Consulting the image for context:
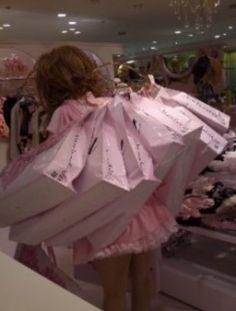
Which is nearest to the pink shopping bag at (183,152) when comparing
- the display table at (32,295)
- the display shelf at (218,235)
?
the display shelf at (218,235)

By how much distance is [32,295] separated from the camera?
0.88 meters

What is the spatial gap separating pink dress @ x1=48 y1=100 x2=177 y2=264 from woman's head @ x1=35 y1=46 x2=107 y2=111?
0.05 metres

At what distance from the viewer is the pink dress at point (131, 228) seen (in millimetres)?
1520

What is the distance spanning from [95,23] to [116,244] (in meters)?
8.92

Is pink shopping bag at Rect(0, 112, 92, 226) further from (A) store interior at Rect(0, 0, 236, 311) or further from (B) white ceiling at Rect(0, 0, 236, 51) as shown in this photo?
(B) white ceiling at Rect(0, 0, 236, 51)

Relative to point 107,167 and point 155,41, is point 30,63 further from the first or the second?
point 155,41

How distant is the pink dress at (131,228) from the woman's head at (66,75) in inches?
2.1

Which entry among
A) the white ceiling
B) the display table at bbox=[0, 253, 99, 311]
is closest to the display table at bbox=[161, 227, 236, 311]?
the display table at bbox=[0, 253, 99, 311]

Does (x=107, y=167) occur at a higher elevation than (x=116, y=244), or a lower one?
higher

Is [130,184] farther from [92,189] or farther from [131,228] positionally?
[131,228]

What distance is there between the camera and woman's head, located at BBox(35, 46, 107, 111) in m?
1.58

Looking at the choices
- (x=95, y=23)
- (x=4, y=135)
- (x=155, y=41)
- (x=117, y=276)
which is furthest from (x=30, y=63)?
(x=155, y=41)

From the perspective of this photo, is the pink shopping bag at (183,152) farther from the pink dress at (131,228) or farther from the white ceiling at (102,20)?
the white ceiling at (102,20)

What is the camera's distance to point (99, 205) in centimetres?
139
